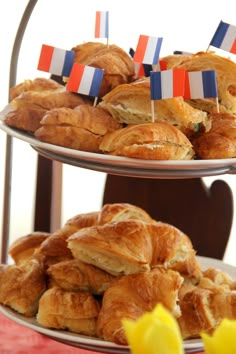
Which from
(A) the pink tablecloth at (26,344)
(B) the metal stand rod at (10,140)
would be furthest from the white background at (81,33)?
(A) the pink tablecloth at (26,344)

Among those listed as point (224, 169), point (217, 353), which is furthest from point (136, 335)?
point (224, 169)

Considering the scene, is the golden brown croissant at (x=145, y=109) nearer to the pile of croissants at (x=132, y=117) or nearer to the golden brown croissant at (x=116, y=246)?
the pile of croissants at (x=132, y=117)

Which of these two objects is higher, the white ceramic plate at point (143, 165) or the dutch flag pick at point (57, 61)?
the dutch flag pick at point (57, 61)

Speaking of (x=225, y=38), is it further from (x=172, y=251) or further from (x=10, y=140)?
(x=10, y=140)

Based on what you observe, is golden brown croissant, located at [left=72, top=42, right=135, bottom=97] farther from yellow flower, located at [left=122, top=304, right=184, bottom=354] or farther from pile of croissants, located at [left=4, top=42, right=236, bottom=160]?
yellow flower, located at [left=122, top=304, right=184, bottom=354]

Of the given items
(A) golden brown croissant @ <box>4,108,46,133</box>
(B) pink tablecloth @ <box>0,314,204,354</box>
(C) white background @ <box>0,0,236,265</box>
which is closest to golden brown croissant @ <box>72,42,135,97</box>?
(A) golden brown croissant @ <box>4,108,46,133</box>

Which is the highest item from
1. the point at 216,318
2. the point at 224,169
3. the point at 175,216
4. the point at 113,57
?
the point at 113,57

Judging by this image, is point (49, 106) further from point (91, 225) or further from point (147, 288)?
point (147, 288)

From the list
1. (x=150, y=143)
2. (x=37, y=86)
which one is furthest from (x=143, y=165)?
(x=37, y=86)
